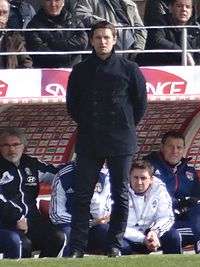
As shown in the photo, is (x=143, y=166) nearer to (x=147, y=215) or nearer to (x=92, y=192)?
(x=147, y=215)

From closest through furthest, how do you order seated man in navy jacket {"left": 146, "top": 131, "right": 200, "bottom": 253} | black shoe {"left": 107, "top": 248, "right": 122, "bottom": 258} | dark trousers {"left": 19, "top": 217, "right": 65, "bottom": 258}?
black shoe {"left": 107, "top": 248, "right": 122, "bottom": 258} → dark trousers {"left": 19, "top": 217, "right": 65, "bottom": 258} → seated man in navy jacket {"left": 146, "top": 131, "right": 200, "bottom": 253}

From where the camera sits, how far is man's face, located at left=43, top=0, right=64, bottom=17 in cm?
1154

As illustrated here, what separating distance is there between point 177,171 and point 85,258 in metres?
2.54

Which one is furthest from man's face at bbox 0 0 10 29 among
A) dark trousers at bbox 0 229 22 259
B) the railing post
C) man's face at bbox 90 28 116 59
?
dark trousers at bbox 0 229 22 259

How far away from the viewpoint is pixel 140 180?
11328mm

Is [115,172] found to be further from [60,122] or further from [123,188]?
[60,122]

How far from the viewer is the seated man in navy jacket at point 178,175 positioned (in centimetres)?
1187

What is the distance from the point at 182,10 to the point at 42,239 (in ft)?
9.59

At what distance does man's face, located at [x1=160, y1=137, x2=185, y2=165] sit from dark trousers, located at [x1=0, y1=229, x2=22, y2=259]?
207cm

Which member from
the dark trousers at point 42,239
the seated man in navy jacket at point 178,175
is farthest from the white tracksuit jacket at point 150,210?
the dark trousers at point 42,239

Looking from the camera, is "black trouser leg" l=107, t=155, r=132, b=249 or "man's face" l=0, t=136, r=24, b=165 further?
"man's face" l=0, t=136, r=24, b=165

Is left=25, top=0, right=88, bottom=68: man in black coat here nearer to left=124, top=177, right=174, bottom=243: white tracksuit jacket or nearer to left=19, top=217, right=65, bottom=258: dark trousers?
left=124, top=177, right=174, bottom=243: white tracksuit jacket

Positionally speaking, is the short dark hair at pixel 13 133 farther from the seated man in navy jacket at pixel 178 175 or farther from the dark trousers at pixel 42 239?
the seated man in navy jacket at pixel 178 175

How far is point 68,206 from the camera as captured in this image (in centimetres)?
1117
